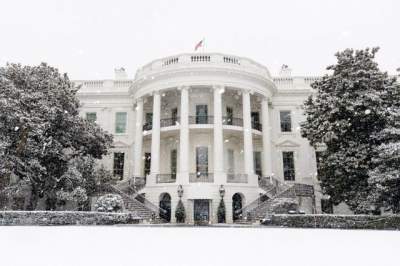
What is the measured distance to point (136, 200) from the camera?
19344mm

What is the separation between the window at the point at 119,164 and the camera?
2421cm

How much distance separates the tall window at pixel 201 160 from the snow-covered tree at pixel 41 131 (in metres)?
6.79

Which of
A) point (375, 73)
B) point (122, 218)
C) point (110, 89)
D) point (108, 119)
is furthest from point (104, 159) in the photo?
point (375, 73)

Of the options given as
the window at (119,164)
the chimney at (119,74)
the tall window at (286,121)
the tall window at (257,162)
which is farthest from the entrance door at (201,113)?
the chimney at (119,74)

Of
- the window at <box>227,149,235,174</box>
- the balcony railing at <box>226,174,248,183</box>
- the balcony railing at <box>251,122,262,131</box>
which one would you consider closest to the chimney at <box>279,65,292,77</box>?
the balcony railing at <box>251,122,262,131</box>

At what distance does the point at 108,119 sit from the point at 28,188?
27.3 ft

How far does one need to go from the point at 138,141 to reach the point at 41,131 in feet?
24.5

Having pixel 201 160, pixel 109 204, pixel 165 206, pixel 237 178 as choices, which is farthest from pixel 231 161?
pixel 109 204

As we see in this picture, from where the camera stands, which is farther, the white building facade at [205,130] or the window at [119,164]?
the window at [119,164]

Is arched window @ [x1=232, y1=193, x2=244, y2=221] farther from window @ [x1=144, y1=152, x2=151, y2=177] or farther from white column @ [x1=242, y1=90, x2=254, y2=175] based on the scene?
window @ [x1=144, y1=152, x2=151, y2=177]

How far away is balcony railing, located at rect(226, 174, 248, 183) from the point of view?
20.2 meters

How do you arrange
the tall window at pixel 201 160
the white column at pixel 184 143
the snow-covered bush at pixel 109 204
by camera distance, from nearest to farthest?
the snow-covered bush at pixel 109 204 < the white column at pixel 184 143 < the tall window at pixel 201 160

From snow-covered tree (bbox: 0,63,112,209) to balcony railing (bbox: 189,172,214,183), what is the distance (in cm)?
633

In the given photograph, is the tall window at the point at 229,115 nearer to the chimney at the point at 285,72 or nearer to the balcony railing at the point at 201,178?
the balcony railing at the point at 201,178
